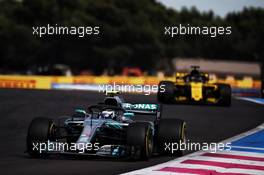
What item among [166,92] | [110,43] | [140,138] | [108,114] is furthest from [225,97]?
[110,43]

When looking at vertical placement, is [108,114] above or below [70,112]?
above

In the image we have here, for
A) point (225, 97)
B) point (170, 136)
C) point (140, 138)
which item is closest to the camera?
point (140, 138)

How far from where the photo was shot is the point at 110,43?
77250mm

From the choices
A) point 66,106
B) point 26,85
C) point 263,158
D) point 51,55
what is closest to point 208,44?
point 51,55

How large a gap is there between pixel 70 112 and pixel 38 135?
9.74 meters

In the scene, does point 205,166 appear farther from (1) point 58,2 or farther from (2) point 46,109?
(1) point 58,2

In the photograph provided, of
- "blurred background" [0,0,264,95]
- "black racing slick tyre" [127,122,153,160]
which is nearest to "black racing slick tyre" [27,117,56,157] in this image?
"black racing slick tyre" [127,122,153,160]

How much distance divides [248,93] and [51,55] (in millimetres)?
36744

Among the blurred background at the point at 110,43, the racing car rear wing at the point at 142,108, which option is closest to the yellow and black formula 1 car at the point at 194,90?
the racing car rear wing at the point at 142,108

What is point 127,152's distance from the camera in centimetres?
1115

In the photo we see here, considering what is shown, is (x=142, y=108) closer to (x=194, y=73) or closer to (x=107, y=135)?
(x=107, y=135)

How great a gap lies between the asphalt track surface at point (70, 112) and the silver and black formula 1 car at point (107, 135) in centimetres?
17

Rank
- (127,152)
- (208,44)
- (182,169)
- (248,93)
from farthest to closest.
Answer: (208,44), (248,93), (127,152), (182,169)

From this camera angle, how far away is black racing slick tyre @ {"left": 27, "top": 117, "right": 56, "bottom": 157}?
11328 millimetres
